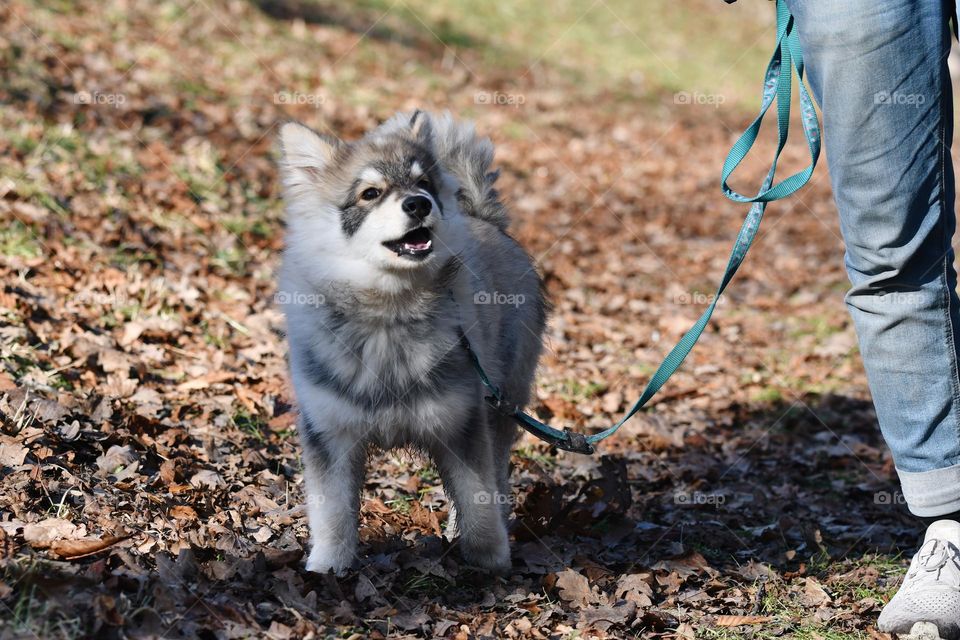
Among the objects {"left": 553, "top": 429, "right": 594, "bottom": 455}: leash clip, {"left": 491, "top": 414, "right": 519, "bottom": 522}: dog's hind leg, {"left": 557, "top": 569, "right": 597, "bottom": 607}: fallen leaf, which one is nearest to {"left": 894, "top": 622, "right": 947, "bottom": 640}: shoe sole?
{"left": 557, "top": 569, "right": 597, "bottom": 607}: fallen leaf

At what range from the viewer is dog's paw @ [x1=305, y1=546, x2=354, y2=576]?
320 cm

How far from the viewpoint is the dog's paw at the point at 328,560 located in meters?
3.20

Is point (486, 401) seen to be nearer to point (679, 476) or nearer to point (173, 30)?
point (679, 476)

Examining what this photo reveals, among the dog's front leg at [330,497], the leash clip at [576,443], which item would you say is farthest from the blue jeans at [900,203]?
the dog's front leg at [330,497]

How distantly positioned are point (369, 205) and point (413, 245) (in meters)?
0.24

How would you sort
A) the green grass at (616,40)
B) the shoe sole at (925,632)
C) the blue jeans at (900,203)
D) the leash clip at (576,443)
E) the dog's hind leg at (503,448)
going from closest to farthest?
the blue jeans at (900,203)
the shoe sole at (925,632)
the leash clip at (576,443)
the dog's hind leg at (503,448)
the green grass at (616,40)

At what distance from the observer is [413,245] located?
124 inches

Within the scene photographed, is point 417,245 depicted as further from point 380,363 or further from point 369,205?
point 380,363

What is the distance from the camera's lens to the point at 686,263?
904 cm

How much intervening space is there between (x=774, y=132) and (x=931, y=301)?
1497cm

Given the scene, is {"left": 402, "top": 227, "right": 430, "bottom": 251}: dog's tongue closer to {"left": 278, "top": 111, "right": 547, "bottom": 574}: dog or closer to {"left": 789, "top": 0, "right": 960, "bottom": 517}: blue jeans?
{"left": 278, "top": 111, "right": 547, "bottom": 574}: dog

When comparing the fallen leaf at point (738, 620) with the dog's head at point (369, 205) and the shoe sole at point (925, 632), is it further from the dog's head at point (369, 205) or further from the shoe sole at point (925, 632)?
the dog's head at point (369, 205)

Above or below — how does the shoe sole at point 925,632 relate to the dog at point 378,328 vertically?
below

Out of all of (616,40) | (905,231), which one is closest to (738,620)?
(905,231)
